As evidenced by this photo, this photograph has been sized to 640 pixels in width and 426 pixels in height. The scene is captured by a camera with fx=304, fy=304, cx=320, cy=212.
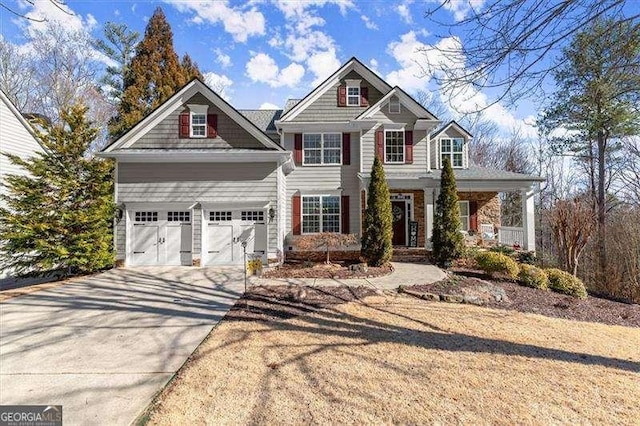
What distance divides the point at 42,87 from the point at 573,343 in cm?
2802

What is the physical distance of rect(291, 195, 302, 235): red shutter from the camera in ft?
Answer: 42.7

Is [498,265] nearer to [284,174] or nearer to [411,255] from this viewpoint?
[411,255]

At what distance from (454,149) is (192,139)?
38.2 ft

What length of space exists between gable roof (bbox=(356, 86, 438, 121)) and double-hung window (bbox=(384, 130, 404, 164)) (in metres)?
1.10

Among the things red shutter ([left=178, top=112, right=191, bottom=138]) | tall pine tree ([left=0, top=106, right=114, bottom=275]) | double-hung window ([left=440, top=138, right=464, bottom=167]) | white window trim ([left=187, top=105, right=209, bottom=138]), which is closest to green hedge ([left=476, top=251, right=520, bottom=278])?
double-hung window ([left=440, top=138, right=464, bottom=167])

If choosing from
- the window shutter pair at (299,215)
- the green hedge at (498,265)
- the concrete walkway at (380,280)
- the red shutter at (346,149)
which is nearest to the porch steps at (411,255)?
the concrete walkway at (380,280)

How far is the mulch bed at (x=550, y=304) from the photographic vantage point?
7.05m

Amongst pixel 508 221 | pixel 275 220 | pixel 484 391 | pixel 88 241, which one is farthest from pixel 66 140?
pixel 508 221

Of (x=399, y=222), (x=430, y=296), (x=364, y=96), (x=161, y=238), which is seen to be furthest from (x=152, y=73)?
(x=430, y=296)

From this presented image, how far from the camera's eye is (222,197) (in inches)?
434

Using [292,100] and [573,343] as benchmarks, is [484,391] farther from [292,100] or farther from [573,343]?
[292,100]

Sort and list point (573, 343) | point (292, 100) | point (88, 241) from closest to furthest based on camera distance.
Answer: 1. point (573, 343)
2. point (88, 241)
3. point (292, 100)

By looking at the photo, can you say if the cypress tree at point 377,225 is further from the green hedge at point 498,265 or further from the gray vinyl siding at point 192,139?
the gray vinyl siding at point 192,139

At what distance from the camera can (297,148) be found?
13.3 m
